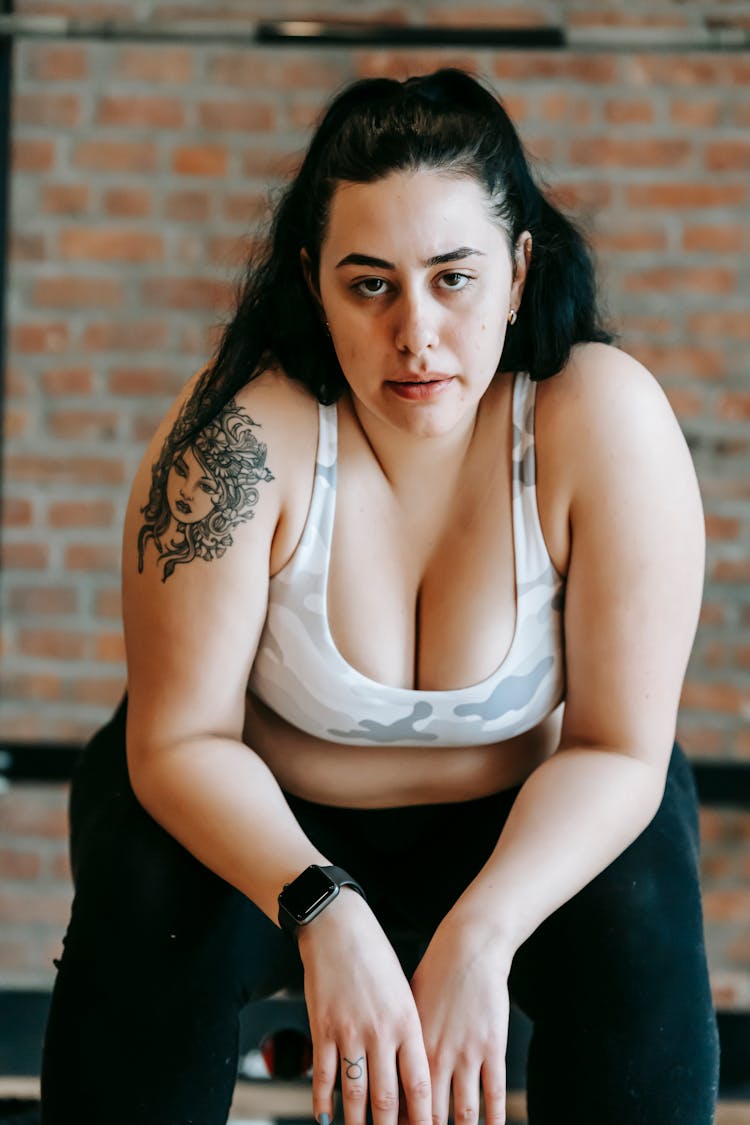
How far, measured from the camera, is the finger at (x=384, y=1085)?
97cm

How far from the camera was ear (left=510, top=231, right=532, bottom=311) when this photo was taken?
3.92ft

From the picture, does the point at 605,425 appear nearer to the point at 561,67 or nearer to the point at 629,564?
the point at 629,564

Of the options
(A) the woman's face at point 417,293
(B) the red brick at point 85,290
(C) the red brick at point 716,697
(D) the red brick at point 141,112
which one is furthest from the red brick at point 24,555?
(A) the woman's face at point 417,293

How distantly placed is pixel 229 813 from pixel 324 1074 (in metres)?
0.23

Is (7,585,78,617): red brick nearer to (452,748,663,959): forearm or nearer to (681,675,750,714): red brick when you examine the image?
(681,675,750,714): red brick

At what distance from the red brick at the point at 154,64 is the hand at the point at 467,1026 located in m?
1.84

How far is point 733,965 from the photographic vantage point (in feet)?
8.14

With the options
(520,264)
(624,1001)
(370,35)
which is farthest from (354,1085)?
(370,35)

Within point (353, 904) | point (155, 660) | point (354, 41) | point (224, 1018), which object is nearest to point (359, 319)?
point (155, 660)

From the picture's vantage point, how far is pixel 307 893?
3.37ft

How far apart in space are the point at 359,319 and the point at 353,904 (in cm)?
51

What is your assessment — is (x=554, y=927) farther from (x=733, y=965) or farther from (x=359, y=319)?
(x=733, y=965)

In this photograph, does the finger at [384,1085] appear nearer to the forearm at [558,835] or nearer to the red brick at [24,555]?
the forearm at [558,835]

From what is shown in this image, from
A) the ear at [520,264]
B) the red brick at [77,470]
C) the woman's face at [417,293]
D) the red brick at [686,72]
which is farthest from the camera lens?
the red brick at [77,470]
